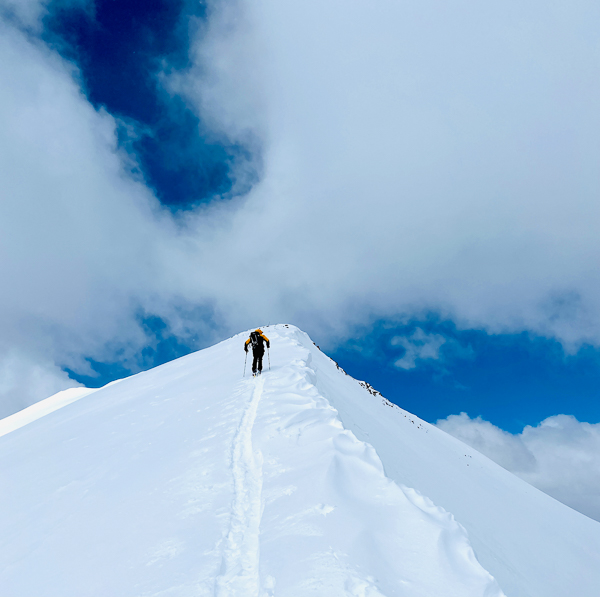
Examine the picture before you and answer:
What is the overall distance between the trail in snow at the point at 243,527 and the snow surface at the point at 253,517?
0.02 m

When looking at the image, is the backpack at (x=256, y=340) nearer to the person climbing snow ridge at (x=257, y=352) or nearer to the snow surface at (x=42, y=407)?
the person climbing snow ridge at (x=257, y=352)

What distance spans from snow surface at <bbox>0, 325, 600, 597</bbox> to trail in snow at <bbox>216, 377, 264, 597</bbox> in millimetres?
22

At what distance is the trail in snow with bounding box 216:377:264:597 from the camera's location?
4.62 metres

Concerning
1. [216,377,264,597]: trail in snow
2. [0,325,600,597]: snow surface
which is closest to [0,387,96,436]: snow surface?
[0,325,600,597]: snow surface

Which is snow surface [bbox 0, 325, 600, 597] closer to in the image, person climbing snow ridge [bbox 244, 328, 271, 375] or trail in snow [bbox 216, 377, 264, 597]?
trail in snow [bbox 216, 377, 264, 597]

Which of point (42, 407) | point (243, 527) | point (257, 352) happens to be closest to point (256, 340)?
point (257, 352)

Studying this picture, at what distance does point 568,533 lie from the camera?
1473 centimetres

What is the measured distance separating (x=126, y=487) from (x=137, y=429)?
162 inches

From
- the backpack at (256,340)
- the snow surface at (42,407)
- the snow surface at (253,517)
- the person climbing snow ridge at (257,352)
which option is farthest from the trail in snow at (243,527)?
the snow surface at (42,407)

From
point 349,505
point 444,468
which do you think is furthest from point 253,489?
point 444,468

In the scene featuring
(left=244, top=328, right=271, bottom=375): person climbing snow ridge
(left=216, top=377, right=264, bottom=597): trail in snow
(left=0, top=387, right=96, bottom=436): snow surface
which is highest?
(left=0, top=387, right=96, bottom=436): snow surface

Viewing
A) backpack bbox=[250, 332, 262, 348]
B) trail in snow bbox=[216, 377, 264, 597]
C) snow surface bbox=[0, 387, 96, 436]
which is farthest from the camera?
snow surface bbox=[0, 387, 96, 436]

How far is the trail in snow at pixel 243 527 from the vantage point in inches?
182

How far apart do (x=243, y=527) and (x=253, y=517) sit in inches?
10.8
